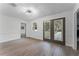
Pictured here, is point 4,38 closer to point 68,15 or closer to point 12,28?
point 12,28

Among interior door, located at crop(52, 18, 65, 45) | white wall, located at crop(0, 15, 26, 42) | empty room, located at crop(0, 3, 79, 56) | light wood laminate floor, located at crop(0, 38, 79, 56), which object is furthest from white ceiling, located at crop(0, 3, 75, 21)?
light wood laminate floor, located at crop(0, 38, 79, 56)

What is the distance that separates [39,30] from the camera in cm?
521

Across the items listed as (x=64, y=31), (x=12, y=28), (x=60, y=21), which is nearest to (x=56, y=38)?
A: (x=64, y=31)

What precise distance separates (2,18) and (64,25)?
142 inches

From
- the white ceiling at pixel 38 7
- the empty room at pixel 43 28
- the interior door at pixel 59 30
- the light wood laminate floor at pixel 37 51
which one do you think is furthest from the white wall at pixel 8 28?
the interior door at pixel 59 30

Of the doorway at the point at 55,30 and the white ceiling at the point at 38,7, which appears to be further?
the doorway at the point at 55,30

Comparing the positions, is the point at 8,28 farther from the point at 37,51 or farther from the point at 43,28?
the point at 37,51

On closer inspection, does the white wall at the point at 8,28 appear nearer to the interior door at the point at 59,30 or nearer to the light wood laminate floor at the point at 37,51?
the light wood laminate floor at the point at 37,51

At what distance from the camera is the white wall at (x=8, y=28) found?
4.42 m

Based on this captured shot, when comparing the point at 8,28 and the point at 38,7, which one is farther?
the point at 8,28

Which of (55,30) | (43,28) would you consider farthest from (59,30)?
(43,28)

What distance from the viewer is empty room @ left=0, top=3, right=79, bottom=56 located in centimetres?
293

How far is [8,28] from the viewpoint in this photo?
15.8 feet

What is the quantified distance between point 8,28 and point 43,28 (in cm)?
234
